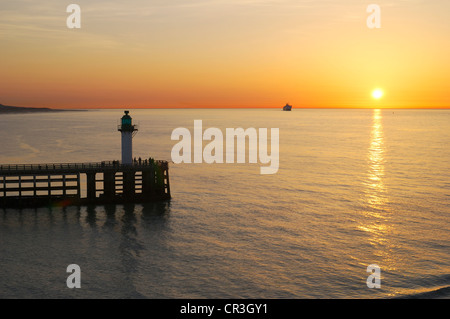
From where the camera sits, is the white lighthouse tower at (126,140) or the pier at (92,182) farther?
the white lighthouse tower at (126,140)

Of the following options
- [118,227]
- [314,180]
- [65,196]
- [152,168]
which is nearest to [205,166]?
[314,180]

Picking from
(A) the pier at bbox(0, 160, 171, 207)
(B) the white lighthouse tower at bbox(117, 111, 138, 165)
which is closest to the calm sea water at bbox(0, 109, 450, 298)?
(A) the pier at bbox(0, 160, 171, 207)

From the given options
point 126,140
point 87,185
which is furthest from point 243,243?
point 126,140

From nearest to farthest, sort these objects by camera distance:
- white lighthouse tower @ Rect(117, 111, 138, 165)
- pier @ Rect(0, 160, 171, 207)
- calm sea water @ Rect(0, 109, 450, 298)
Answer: calm sea water @ Rect(0, 109, 450, 298) < pier @ Rect(0, 160, 171, 207) < white lighthouse tower @ Rect(117, 111, 138, 165)

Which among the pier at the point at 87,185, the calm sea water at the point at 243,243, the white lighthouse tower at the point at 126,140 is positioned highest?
the white lighthouse tower at the point at 126,140

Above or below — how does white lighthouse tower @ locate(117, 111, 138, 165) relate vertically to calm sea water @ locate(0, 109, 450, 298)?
above

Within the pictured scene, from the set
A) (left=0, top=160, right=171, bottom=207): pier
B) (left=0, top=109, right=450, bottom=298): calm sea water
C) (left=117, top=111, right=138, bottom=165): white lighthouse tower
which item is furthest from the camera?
(left=117, top=111, right=138, bottom=165): white lighthouse tower

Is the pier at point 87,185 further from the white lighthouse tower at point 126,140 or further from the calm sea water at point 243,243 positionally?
the calm sea water at point 243,243

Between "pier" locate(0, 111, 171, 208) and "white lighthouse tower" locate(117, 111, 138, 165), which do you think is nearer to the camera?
"pier" locate(0, 111, 171, 208)

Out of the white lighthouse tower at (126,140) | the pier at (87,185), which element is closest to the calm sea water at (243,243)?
the pier at (87,185)

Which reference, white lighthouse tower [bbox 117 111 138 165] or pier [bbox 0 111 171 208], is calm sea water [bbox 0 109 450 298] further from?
white lighthouse tower [bbox 117 111 138 165]

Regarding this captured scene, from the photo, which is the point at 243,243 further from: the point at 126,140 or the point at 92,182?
the point at 126,140

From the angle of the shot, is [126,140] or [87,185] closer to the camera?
[87,185]

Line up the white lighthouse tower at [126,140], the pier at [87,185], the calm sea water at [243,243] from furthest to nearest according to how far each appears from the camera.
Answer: the white lighthouse tower at [126,140]
the pier at [87,185]
the calm sea water at [243,243]
